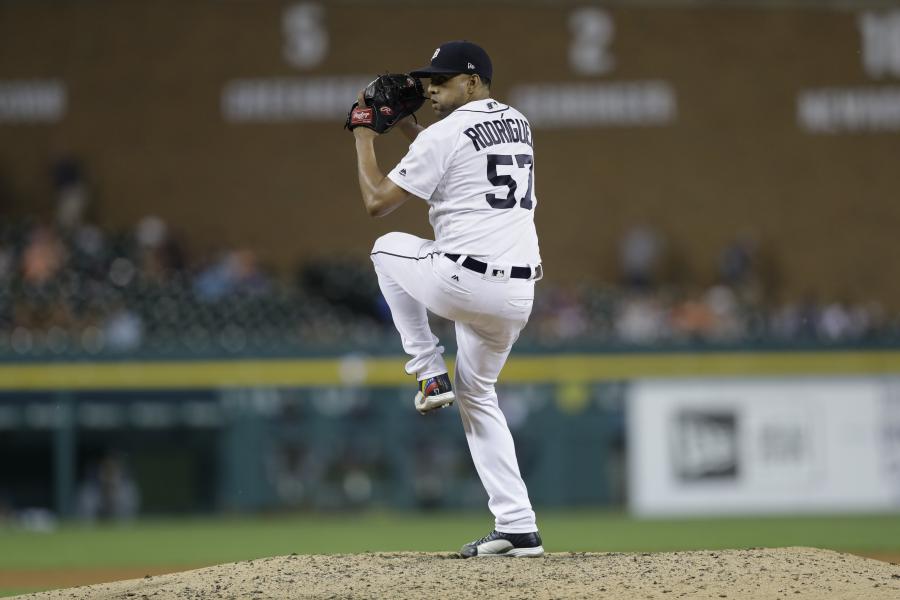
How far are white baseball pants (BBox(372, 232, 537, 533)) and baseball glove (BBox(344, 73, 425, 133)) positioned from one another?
0.45 metres

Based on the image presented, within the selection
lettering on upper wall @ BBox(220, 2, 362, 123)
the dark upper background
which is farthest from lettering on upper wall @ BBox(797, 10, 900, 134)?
lettering on upper wall @ BBox(220, 2, 362, 123)

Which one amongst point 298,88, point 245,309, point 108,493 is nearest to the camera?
point 108,493

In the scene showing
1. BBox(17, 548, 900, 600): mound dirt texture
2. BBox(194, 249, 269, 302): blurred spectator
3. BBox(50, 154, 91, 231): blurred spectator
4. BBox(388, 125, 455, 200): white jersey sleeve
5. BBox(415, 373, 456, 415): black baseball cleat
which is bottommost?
BBox(17, 548, 900, 600): mound dirt texture

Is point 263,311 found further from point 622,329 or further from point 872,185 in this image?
point 872,185

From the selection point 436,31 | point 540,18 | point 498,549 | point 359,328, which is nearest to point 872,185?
point 540,18

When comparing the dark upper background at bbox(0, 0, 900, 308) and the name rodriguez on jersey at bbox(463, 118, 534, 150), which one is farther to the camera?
the dark upper background at bbox(0, 0, 900, 308)

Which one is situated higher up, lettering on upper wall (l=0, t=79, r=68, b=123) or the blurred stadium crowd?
lettering on upper wall (l=0, t=79, r=68, b=123)

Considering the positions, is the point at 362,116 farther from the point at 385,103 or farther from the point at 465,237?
the point at 465,237

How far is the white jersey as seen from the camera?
4.91 metres

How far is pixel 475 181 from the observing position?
498 centimetres

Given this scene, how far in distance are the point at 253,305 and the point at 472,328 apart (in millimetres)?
9618

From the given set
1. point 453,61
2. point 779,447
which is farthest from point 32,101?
point 453,61

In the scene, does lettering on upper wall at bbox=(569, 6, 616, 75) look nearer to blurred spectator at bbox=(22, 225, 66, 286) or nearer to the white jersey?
blurred spectator at bbox=(22, 225, 66, 286)

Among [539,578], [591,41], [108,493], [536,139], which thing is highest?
[591,41]
